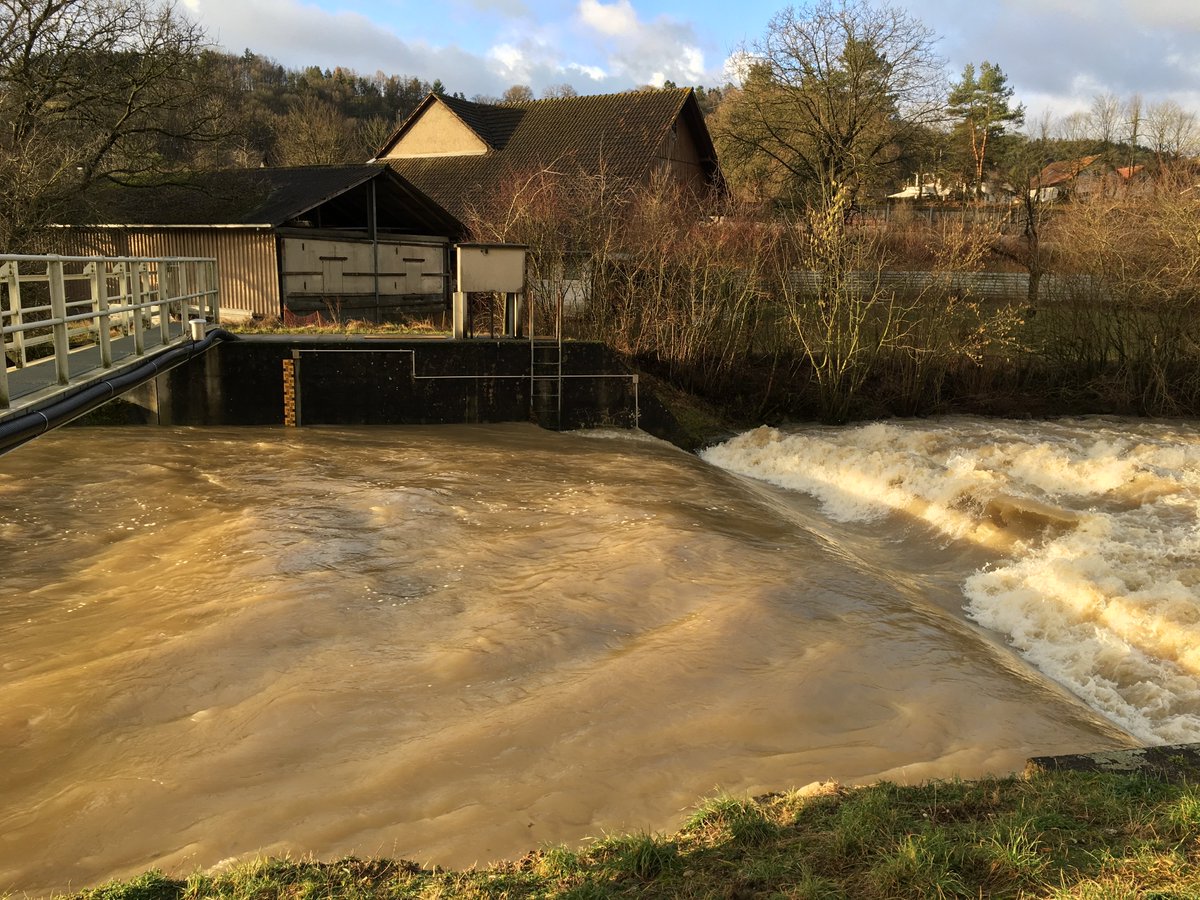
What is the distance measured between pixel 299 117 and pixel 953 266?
4635 centimetres

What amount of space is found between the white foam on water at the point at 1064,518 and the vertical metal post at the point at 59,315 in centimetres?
866

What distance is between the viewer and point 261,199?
2395 cm

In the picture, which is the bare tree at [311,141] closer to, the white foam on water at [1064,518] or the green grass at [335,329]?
the green grass at [335,329]

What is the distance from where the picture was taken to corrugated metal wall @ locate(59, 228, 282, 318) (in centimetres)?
2312

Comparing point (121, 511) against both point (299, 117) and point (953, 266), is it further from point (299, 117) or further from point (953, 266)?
point (299, 117)

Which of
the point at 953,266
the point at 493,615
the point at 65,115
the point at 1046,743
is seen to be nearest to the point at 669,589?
the point at 493,615

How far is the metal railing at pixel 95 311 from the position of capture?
7773 millimetres

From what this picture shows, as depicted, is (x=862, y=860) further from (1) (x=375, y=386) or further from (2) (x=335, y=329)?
(2) (x=335, y=329)

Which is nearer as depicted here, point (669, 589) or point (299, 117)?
point (669, 589)

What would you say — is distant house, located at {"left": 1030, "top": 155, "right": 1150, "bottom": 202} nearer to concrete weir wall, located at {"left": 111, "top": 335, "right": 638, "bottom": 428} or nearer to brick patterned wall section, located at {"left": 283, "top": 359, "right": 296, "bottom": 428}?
concrete weir wall, located at {"left": 111, "top": 335, "right": 638, "bottom": 428}

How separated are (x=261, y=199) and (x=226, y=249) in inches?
63.2

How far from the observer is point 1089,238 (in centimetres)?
1895

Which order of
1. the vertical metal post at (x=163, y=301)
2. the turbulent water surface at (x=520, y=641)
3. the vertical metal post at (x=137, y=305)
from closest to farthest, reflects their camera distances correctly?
the turbulent water surface at (x=520, y=641), the vertical metal post at (x=137, y=305), the vertical metal post at (x=163, y=301)

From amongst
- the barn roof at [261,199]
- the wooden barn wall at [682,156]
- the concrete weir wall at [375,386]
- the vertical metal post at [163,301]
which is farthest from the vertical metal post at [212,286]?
the wooden barn wall at [682,156]
